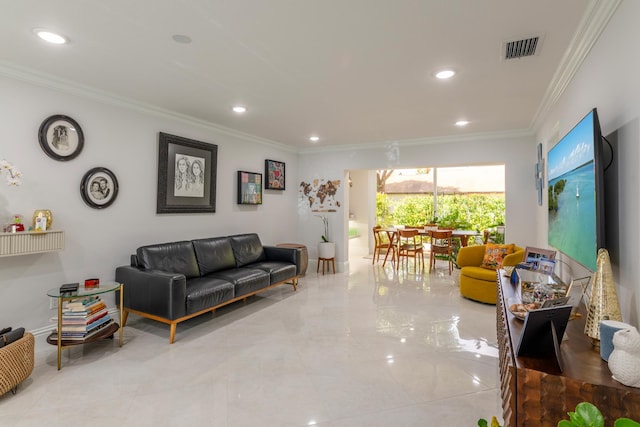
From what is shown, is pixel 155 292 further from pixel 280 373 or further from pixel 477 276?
pixel 477 276

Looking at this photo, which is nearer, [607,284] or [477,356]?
[607,284]

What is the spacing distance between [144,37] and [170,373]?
99.4 inches

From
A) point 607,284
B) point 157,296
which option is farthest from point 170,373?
point 607,284

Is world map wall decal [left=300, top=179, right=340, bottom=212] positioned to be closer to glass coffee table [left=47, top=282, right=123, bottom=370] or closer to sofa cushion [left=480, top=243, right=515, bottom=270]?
sofa cushion [left=480, top=243, right=515, bottom=270]

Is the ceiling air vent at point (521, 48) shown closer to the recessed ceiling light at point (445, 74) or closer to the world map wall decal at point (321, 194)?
the recessed ceiling light at point (445, 74)

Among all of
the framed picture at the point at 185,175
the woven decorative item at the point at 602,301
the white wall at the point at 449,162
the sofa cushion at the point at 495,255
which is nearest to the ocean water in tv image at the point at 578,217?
the woven decorative item at the point at 602,301

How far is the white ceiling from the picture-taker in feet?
6.59

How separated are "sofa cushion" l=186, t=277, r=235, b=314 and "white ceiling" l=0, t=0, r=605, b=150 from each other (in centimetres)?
207

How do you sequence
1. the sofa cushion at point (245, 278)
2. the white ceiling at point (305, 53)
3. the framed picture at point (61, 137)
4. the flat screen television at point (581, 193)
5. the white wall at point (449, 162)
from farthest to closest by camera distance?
the white wall at point (449, 162) → the sofa cushion at point (245, 278) → the framed picture at point (61, 137) → the white ceiling at point (305, 53) → the flat screen television at point (581, 193)

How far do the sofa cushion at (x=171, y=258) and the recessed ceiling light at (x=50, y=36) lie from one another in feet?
6.82

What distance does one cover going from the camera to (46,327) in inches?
122

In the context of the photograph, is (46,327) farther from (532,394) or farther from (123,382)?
(532,394)

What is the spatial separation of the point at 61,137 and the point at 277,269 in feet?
9.35

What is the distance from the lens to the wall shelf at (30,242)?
2597 mm
